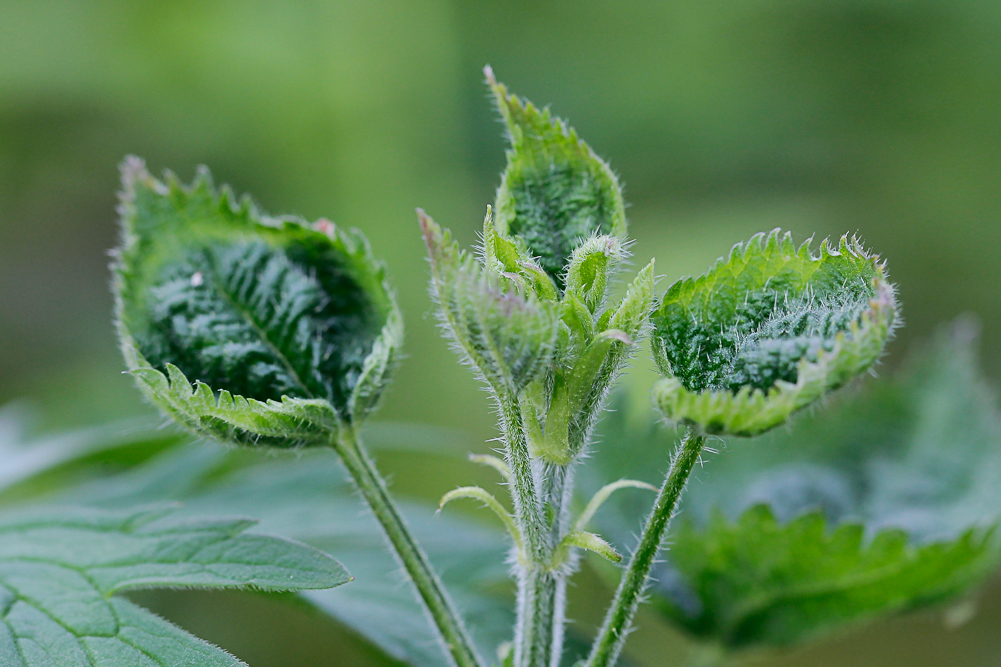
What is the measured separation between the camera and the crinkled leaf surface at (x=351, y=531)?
160cm

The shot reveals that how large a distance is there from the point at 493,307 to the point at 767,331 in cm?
34

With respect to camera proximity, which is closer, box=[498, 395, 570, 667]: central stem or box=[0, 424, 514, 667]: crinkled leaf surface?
box=[498, 395, 570, 667]: central stem

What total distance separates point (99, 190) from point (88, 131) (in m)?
0.30

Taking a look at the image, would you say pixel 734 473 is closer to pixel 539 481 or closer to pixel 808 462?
pixel 808 462

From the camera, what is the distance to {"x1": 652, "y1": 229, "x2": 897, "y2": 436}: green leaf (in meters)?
0.90

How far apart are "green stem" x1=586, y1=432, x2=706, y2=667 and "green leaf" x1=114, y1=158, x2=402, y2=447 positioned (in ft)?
1.47

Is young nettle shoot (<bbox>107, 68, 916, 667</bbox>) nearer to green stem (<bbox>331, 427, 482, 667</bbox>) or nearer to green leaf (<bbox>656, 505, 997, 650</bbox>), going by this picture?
green stem (<bbox>331, 427, 482, 667</bbox>)

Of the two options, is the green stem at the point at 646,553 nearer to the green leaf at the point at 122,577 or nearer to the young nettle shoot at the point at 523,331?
the young nettle shoot at the point at 523,331

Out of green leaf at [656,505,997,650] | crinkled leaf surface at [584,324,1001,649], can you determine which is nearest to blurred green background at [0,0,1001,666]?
crinkled leaf surface at [584,324,1001,649]

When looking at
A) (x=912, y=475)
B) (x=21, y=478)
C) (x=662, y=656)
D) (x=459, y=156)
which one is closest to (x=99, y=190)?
(x=459, y=156)

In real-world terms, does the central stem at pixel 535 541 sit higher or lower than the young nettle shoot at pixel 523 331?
lower

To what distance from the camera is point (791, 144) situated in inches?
185

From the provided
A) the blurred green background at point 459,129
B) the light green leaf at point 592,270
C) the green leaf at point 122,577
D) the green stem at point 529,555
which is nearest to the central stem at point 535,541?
the green stem at point 529,555

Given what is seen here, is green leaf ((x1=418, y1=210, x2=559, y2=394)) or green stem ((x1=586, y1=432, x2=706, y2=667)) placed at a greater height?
green leaf ((x1=418, y1=210, x2=559, y2=394))
